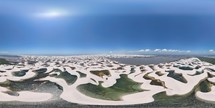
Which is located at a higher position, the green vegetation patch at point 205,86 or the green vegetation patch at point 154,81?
the green vegetation patch at point 154,81

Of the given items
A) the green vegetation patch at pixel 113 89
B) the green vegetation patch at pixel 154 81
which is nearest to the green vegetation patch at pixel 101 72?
the green vegetation patch at pixel 113 89

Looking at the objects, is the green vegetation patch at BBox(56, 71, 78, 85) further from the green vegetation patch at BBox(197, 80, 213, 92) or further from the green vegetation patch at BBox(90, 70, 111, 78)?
the green vegetation patch at BBox(197, 80, 213, 92)

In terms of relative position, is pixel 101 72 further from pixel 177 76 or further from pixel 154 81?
pixel 177 76

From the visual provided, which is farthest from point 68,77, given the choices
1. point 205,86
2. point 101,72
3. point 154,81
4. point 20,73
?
point 205,86

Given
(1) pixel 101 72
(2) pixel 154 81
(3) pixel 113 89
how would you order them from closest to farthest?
(3) pixel 113 89
(2) pixel 154 81
(1) pixel 101 72

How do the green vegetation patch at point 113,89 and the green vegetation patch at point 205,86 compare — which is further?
the green vegetation patch at point 205,86

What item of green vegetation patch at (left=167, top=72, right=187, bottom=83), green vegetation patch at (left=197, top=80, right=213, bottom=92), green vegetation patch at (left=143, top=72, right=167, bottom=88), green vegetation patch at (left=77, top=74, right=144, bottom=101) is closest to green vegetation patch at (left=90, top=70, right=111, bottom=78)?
green vegetation patch at (left=77, top=74, right=144, bottom=101)

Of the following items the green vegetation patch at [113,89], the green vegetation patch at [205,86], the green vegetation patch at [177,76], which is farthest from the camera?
the green vegetation patch at [177,76]

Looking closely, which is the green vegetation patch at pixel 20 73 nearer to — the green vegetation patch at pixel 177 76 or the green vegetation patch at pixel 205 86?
the green vegetation patch at pixel 177 76
